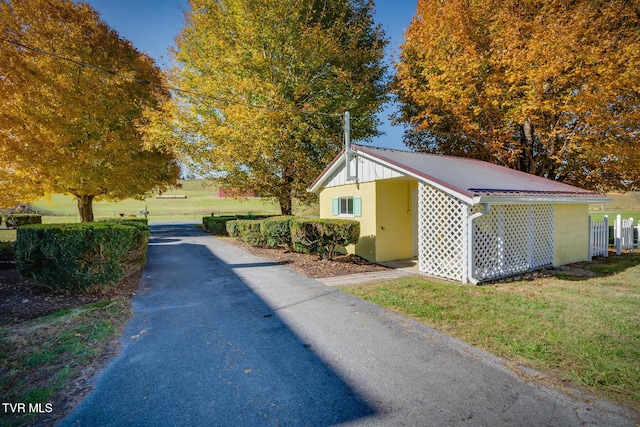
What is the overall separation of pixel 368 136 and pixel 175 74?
40.2 ft

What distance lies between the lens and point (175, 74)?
1733 centimetres

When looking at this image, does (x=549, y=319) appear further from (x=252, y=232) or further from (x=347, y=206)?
(x=252, y=232)

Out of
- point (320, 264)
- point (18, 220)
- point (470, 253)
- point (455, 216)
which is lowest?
point (320, 264)

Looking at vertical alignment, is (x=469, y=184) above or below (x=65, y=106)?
below

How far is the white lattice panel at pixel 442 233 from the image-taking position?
7605 mm

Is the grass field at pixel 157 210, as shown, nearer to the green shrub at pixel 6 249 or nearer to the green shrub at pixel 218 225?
the green shrub at pixel 218 225

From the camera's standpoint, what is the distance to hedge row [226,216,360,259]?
29.9 ft

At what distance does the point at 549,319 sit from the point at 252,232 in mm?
11070

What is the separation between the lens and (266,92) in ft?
50.0

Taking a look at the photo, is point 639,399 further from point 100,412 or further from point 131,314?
point 131,314

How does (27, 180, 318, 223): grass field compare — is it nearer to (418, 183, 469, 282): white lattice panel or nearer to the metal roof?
the metal roof

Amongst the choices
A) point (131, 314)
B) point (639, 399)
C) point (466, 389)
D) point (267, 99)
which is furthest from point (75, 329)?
point (267, 99)

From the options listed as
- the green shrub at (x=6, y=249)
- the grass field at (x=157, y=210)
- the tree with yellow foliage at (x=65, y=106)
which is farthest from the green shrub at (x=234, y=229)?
the green shrub at (x=6, y=249)

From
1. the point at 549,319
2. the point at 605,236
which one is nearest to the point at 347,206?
the point at 549,319
